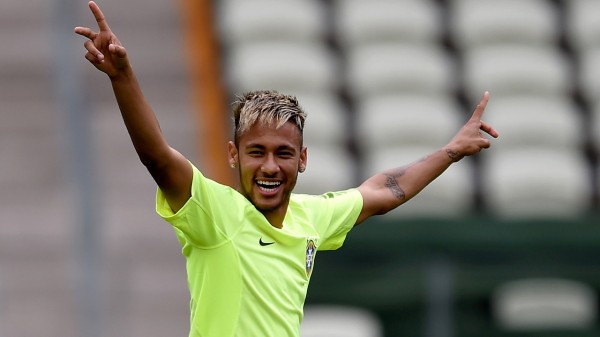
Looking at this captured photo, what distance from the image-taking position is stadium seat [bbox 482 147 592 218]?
1096 cm

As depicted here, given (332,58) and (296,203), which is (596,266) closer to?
(332,58)

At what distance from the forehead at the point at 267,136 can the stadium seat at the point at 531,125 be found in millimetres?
7329

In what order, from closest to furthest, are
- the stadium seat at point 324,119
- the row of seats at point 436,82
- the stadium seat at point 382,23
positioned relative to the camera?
1. the row of seats at point 436,82
2. the stadium seat at point 324,119
3. the stadium seat at point 382,23

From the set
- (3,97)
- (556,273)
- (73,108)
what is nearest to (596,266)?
(556,273)

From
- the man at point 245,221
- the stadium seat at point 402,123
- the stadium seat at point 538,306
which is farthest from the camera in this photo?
the stadium seat at point 402,123

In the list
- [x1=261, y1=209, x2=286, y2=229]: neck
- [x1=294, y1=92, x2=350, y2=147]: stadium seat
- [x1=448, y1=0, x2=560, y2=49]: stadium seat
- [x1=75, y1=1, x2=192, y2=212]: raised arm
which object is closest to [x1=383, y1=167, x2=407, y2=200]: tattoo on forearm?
[x1=261, y1=209, x2=286, y2=229]: neck

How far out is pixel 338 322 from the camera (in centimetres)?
894

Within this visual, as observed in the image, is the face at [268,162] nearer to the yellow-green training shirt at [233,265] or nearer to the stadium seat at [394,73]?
the yellow-green training shirt at [233,265]

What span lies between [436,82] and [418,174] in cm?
729

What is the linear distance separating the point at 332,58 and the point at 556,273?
3.73 meters

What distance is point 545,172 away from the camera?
1117cm

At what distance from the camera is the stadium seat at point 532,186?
11.0 m

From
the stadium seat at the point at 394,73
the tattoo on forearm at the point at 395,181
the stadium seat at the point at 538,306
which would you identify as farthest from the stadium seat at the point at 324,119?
the tattoo on forearm at the point at 395,181

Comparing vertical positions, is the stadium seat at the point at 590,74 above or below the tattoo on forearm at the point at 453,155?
above
